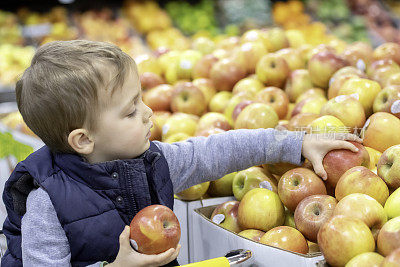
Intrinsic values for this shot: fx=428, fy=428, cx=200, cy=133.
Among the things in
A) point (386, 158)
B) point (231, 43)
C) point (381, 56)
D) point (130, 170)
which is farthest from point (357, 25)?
point (130, 170)

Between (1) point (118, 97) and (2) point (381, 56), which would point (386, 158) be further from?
(2) point (381, 56)

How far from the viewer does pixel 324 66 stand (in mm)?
2230

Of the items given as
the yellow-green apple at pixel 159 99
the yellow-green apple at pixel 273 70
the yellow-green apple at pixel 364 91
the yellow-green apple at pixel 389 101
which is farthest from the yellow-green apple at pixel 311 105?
the yellow-green apple at pixel 159 99

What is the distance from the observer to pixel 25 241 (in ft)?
3.94

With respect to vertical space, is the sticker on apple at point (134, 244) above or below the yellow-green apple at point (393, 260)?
below

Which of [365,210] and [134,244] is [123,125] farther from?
[365,210]

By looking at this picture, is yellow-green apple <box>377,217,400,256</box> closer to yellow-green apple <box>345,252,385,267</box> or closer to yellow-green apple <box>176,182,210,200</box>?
yellow-green apple <box>345,252,385,267</box>

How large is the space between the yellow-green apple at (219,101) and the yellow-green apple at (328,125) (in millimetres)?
903

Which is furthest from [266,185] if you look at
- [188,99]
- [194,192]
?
[188,99]

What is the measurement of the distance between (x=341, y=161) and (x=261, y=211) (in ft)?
1.06

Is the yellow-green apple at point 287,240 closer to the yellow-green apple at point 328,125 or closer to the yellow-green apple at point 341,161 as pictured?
the yellow-green apple at point 341,161

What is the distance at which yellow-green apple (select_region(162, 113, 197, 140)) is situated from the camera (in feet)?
7.32

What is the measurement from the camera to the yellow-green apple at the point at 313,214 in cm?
131

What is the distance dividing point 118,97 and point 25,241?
48 centimetres
